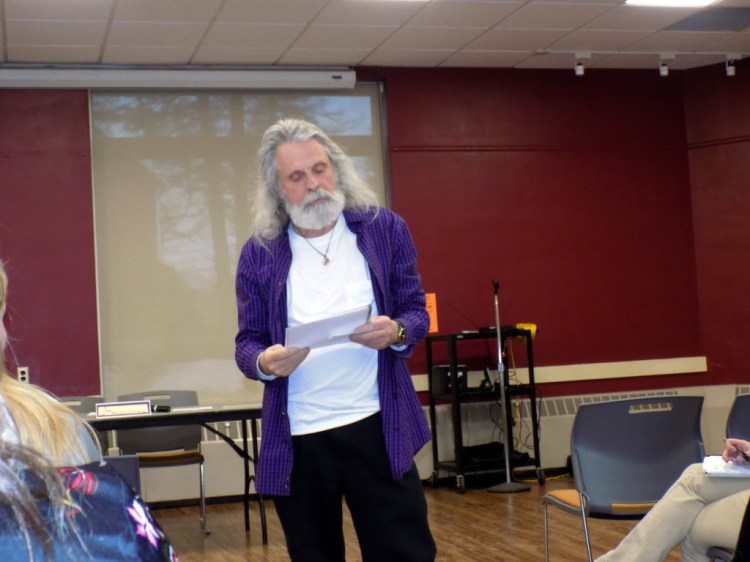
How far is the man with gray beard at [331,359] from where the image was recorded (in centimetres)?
234

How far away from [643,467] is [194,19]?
429 cm

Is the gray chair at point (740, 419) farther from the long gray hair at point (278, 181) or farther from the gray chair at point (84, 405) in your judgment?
the gray chair at point (84, 405)

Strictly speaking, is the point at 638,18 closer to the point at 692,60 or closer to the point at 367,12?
the point at 692,60

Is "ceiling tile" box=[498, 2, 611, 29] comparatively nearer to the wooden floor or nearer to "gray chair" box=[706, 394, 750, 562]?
the wooden floor

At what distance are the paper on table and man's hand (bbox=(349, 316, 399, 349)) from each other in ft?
0.05

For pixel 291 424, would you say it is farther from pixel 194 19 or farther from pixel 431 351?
pixel 431 351

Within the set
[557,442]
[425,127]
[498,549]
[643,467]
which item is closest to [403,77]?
[425,127]

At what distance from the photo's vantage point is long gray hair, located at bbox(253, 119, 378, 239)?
2574mm

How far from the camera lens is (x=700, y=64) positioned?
28.6 ft

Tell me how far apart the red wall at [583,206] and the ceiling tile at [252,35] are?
1206mm

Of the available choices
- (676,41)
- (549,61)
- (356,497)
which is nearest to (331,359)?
(356,497)

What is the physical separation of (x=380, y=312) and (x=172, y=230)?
5.61m

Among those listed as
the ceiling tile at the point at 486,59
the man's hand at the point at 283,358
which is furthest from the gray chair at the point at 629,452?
the ceiling tile at the point at 486,59

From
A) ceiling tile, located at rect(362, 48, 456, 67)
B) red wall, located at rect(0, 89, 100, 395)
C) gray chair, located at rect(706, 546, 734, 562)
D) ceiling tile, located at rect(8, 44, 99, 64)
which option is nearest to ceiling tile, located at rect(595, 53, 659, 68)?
ceiling tile, located at rect(362, 48, 456, 67)
